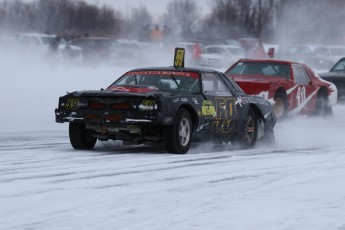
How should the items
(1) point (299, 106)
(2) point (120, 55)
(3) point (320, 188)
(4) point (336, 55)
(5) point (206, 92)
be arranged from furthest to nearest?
(4) point (336, 55) → (2) point (120, 55) → (1) point (299, 106) → (5) point (206, 92) → (3) point (320, 188)

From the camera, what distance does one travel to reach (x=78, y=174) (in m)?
9.31

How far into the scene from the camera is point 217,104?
12.5 metres

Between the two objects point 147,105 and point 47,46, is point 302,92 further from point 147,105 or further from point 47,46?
point 47,46

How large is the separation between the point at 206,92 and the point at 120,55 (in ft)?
89.7

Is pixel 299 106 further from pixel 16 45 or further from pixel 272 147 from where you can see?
pixel 16 45

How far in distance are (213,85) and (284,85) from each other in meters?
5.52

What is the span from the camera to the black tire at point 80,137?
1186cm

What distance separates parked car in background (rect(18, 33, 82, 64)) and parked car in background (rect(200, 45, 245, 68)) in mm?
7064

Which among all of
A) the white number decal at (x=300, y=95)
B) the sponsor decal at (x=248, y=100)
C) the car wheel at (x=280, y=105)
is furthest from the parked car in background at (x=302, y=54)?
the sponsor decal at (x=248, y=100)

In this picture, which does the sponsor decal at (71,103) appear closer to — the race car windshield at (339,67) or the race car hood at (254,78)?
the race car hood at (254,78)

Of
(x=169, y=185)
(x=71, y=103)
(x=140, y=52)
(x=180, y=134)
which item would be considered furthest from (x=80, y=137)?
(x=140, y=52)

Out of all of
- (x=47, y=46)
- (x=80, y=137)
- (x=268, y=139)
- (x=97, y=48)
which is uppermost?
(x=97, y=48)

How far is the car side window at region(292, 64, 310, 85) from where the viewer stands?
19.0m

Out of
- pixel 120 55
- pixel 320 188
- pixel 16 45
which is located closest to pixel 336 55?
pixel 120 55
